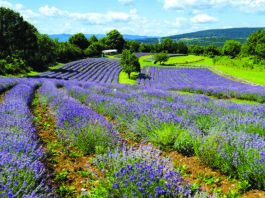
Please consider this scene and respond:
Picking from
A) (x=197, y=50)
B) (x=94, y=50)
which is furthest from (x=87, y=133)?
(x=197, y=50)

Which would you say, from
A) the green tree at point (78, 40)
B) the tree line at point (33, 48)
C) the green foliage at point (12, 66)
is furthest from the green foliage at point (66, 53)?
the green foliage at point (12, 66)

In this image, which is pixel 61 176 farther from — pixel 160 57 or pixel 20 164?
pixel 160 57

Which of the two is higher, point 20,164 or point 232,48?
point 20,164

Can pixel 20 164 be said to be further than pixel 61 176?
No

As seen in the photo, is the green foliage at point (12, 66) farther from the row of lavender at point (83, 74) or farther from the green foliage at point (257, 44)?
the green foliage at point (257, 44)

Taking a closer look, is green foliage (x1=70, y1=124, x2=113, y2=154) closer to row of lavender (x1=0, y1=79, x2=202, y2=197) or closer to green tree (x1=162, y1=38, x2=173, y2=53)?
row of lavender (x1=0, y1=79, x2=202, y2=197)

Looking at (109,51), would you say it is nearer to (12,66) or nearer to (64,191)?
(12,66)

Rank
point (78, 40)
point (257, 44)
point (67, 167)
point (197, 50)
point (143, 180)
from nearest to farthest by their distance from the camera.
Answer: point (143, 180), point (67, 167), point (257, 44), point (78, 40), point (197, 50)

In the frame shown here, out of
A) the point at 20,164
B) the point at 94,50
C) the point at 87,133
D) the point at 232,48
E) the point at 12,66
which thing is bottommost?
the point at 232,48

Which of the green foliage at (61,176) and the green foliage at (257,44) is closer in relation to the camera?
the green foliage at (61,176)

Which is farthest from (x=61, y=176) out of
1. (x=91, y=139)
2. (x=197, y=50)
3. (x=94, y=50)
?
→ (x=197, y=50)

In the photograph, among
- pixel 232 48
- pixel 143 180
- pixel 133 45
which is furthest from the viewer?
pixel 133 45

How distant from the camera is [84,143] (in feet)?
16.5

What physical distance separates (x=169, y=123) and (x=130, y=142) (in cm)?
83
